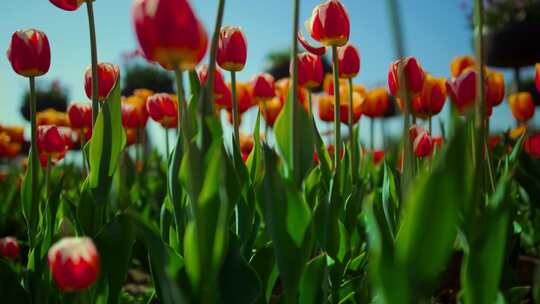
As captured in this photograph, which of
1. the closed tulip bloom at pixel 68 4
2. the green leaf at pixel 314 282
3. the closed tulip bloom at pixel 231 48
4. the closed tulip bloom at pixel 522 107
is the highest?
the closed tulip bloom at pixel 68 4

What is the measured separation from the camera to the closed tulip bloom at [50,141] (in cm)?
129

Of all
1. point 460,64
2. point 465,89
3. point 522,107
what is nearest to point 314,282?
point 465,89

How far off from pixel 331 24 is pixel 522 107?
1254 millimetres

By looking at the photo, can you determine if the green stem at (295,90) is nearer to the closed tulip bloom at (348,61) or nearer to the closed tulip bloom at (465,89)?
the closed tulip bloom at (465,89)

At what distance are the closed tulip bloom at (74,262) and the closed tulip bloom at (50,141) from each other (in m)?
0.74

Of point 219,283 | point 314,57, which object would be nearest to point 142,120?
point 314,57

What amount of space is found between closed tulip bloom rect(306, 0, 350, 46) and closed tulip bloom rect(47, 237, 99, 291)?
593 mm

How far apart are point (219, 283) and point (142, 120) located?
1354mm

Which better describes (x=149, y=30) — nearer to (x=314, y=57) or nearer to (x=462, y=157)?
(x=462, y=157)

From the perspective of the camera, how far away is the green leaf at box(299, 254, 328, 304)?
752 millimetres

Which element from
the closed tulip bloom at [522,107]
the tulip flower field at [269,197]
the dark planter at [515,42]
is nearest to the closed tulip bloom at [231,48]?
the tulip flower field at [269,197]

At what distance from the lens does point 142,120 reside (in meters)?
2.01

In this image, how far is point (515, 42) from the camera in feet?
16.7

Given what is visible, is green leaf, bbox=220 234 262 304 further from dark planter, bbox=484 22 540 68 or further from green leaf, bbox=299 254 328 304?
dark planter, bbox=484 22 540 68
